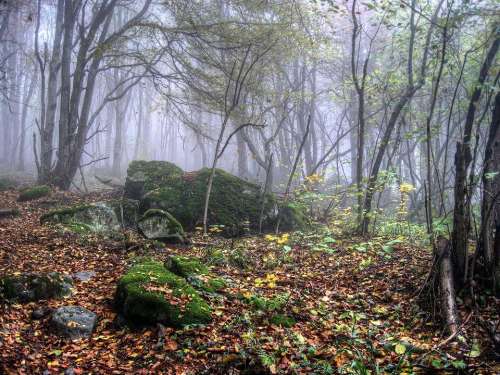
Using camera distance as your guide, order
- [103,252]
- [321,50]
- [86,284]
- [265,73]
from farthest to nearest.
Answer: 1. [321,50]
2. [265,73]
3. [103,252]
4. [86,284]

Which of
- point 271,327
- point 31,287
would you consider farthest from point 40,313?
point 271,327

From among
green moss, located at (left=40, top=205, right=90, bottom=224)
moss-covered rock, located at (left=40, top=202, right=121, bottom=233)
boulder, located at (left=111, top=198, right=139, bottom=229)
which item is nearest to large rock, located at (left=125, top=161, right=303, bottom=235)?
boulder, located at (left=111, top=198, right=139, bottom=229)

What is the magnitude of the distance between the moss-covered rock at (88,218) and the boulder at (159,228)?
110cm

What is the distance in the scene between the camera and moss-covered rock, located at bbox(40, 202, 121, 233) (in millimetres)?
9273

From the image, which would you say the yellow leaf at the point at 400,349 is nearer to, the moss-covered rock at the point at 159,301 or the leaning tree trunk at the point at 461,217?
the leaning tree trunk at the point at 461,217

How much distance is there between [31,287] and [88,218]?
13.8ft

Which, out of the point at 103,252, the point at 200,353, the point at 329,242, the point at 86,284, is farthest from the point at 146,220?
the point at 200,353

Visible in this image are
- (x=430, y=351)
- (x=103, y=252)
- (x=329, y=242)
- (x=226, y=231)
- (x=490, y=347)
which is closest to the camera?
(x=430, y=351)

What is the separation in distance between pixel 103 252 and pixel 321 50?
16.4m

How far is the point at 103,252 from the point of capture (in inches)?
300

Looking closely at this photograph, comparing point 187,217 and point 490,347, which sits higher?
point 187,217

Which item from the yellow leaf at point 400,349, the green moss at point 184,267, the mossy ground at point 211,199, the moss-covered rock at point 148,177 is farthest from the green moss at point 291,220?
the yellow leaf at point 400,349

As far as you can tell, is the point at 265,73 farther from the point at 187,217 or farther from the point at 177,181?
the point at 187,217

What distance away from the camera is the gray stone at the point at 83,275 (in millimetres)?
6184
